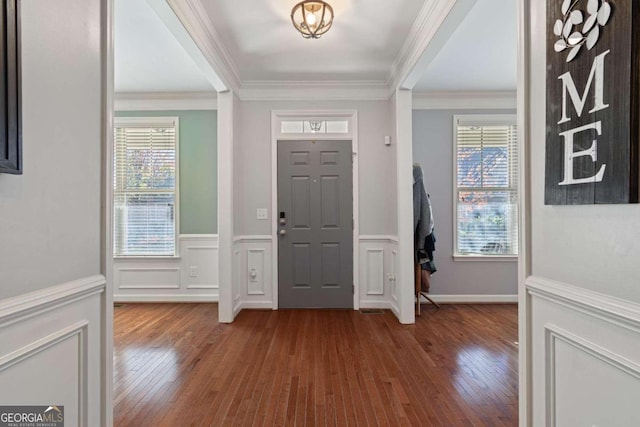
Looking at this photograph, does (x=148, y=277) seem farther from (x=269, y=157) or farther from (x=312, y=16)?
(x=312, y=16)

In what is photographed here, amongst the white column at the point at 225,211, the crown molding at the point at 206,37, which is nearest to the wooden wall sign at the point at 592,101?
the crown molding at the point at 206,37

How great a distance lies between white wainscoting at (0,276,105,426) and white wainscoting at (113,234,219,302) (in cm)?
308

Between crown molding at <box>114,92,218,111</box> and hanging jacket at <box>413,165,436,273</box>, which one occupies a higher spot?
crown molding at <box>114,92,218,111</box>

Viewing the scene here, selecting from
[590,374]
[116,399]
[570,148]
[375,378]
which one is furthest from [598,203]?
[116,399]

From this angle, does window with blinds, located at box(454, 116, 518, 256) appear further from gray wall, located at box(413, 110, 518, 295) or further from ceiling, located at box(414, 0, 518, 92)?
ceiling, located at box(414, 0, 518, 92)

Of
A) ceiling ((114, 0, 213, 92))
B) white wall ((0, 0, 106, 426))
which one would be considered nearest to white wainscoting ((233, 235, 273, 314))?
ceiling ((114, 0, 213, 92))

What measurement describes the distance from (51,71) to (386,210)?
3512 millimetres

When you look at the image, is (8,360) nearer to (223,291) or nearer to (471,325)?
(223,291)

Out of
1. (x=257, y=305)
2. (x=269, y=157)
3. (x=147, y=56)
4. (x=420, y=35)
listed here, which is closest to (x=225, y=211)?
(x=269, y=157)

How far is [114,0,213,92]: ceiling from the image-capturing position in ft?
8.82

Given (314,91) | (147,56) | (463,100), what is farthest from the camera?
(463,100)

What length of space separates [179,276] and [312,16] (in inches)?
138

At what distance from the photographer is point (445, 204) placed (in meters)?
4.44

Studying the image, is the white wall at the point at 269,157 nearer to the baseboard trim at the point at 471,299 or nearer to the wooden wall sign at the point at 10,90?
the baseboard trim at the point at 471,299
